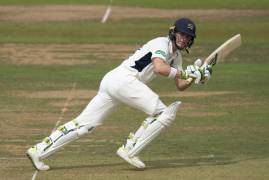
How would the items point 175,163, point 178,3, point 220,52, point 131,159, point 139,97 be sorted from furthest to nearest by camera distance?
point 178,3
point 220,52
point 175,163
point 131,159
point 139,97

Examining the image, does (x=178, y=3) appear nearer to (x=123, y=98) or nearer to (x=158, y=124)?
(x=123, y=98)

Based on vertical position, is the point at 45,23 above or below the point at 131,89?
below

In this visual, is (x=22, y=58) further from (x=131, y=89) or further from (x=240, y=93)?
(x=131, y=89)

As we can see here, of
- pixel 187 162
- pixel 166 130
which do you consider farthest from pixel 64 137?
pixel 166 130

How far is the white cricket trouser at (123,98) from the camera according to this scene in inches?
458

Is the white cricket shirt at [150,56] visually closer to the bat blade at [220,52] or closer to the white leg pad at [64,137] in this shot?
the bat blade at [220,52]

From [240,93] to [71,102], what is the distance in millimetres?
3267

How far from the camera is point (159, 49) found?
11.5 m

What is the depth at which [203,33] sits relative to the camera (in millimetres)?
32344

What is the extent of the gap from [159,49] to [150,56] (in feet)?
0.56

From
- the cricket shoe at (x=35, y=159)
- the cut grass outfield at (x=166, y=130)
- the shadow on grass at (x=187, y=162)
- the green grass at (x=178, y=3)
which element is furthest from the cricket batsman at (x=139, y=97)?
the green grass at (x=178, y=3)

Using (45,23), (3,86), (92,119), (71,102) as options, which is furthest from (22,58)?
(92,119)

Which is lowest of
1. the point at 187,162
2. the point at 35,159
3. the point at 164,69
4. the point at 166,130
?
the point at 166,130

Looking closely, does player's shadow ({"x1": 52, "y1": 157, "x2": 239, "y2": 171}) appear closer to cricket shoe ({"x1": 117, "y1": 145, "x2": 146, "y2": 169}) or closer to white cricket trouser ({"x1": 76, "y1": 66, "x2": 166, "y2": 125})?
cricket shoe ({"x1": 117, "y1": 145, "x2": 146, "y2": 169})
